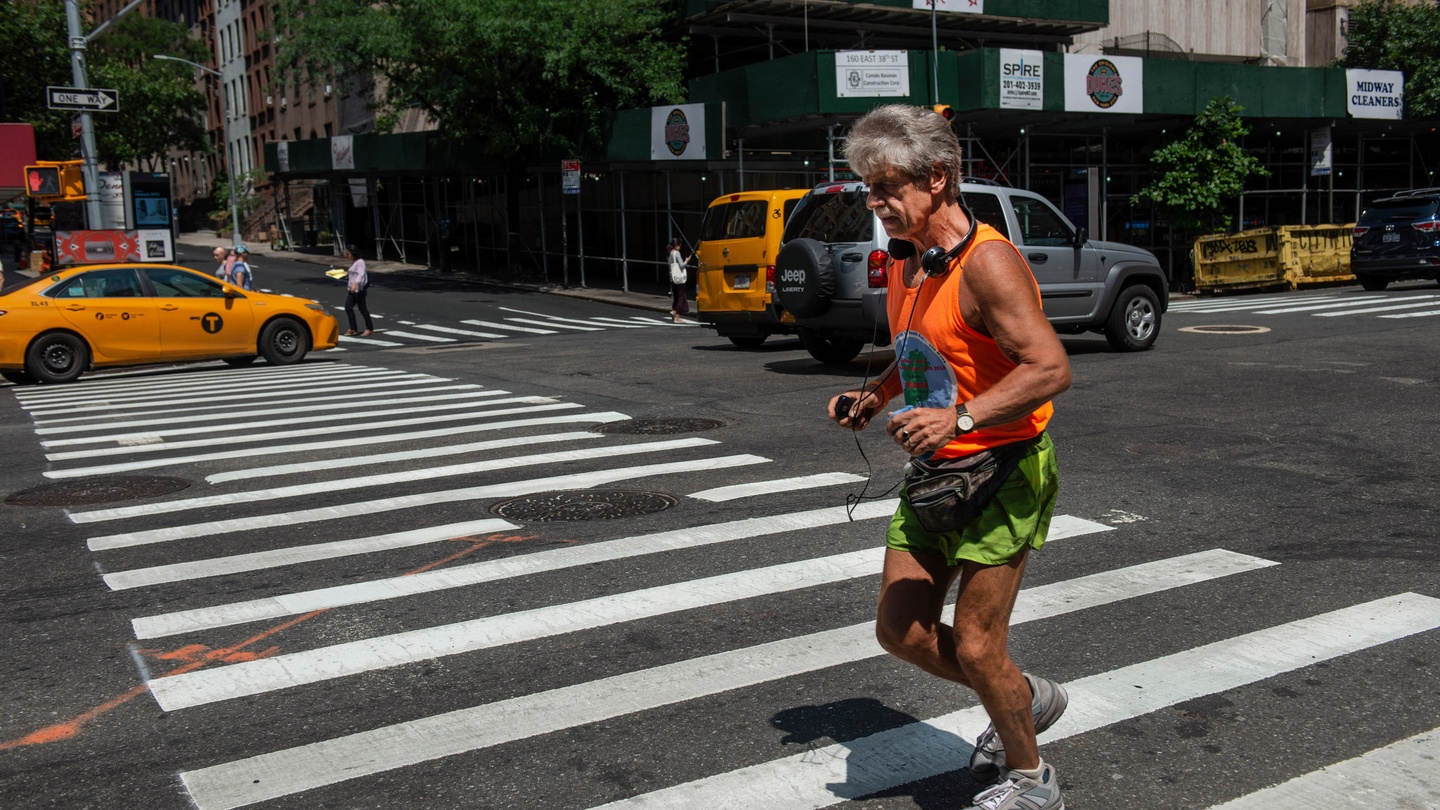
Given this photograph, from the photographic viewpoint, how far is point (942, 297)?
11.4 feet

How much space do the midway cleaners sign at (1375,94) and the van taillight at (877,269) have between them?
23.7 metres

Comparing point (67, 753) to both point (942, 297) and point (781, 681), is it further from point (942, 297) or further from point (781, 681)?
point (942, 297)

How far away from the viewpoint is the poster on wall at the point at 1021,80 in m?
27.2

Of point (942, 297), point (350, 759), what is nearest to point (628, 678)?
point (350, 759)

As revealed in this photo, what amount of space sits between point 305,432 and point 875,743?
8390mm

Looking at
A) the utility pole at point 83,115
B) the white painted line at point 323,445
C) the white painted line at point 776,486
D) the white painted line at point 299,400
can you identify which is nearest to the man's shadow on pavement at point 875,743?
the white painted line at point 776,486

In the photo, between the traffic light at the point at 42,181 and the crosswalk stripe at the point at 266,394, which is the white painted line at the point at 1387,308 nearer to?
the crosswalk stripe at the point at 266,394

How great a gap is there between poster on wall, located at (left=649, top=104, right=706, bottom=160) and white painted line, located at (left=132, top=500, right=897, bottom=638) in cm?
2193

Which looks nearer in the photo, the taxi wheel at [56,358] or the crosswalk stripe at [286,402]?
the crosswalk stripe at [286,402]

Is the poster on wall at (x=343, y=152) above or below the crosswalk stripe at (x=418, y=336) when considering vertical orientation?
above

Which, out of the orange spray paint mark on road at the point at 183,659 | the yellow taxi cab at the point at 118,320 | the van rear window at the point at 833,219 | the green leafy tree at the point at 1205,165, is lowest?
the orange spray paint mark on road at the point at 183,659

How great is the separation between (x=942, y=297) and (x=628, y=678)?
6.82 ft

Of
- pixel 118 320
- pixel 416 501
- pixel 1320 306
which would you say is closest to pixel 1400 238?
pixel 1320 306

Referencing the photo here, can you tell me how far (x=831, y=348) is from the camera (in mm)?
15812
